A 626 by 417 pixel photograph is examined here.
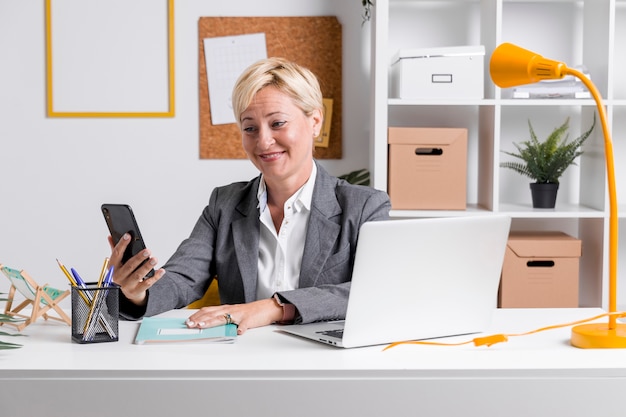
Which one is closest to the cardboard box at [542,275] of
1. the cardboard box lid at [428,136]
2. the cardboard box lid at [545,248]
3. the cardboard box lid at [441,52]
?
the cardboard box lid at [545,248]

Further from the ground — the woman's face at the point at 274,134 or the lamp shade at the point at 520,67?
the lamp shade at the point at 520,67

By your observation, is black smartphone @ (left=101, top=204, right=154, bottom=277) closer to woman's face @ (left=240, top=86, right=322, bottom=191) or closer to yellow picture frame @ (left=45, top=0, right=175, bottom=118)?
woman's face @ (left=240, top=86, right=322, bottom=191)

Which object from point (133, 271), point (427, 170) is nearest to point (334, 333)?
point (133, 271)

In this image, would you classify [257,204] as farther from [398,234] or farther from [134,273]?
[398,234]

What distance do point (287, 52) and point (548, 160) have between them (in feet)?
3.79

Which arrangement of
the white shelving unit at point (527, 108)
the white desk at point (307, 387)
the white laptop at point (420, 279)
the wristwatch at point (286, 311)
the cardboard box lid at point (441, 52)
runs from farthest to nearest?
the white shelving unit at point (527, 108) < the cardboard box lid at point (441, 52) < the wristwatch at point (286, 311) < the white laptop at point (420, 279) < the white desk at point (307, 387)

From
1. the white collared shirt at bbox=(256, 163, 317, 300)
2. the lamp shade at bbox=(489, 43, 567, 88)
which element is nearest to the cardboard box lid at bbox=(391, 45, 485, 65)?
the white collared shirt at bbox=(256, 163, 317, 300)

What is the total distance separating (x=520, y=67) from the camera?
1.66 meters

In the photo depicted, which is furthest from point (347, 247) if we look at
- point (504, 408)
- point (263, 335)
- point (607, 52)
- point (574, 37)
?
point (574, 37)

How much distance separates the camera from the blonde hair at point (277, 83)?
2.08 meters

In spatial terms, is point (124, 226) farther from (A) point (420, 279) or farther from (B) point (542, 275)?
(B) point (542, 275)

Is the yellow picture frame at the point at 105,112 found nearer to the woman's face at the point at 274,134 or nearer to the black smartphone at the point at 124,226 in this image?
the woman's face at the point at 274,134

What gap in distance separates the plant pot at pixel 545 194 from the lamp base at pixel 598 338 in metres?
1.65

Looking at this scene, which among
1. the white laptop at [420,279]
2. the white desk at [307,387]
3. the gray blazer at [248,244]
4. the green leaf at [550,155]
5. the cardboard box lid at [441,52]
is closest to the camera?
the white desk at [307,387]
